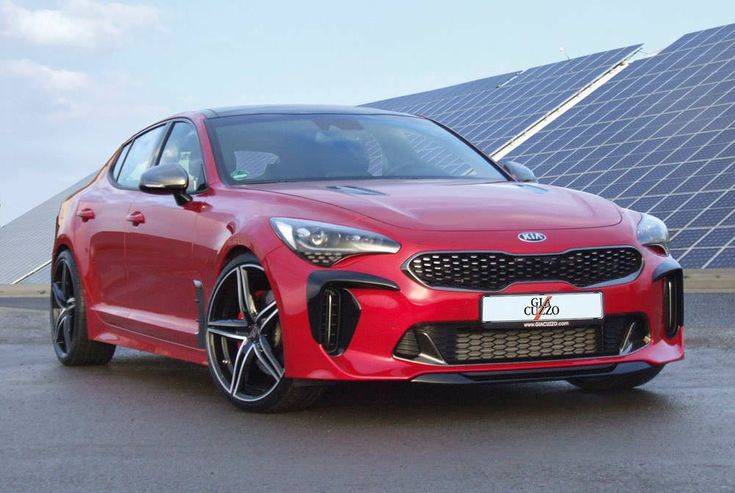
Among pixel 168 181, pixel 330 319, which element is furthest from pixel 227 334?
pixel 168 181

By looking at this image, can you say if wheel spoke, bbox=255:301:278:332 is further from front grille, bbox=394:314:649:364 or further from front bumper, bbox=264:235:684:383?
front grille, bbox=394:314:649:364

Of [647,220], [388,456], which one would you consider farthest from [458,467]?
[647,220]

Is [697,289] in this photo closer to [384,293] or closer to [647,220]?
[647,220]

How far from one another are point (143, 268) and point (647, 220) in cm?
267

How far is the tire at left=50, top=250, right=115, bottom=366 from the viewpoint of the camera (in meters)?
8.38

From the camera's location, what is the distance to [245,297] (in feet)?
20.2

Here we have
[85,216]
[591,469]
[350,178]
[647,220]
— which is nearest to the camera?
[591,469]

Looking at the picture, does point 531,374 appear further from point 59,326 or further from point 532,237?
point 59,326

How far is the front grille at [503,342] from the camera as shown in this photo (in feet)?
18.5

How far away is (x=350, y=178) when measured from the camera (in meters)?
6.84

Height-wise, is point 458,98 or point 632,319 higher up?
point 632,319

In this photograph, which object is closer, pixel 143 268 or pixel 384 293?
pixel 384 293

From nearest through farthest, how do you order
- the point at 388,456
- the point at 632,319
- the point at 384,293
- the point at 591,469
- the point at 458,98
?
the point at 591,469
the point at 388,456
the point at 384,293
the point at 632,319
the point at 458,98

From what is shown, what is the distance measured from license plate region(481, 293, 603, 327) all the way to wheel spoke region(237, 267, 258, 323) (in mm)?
1093
